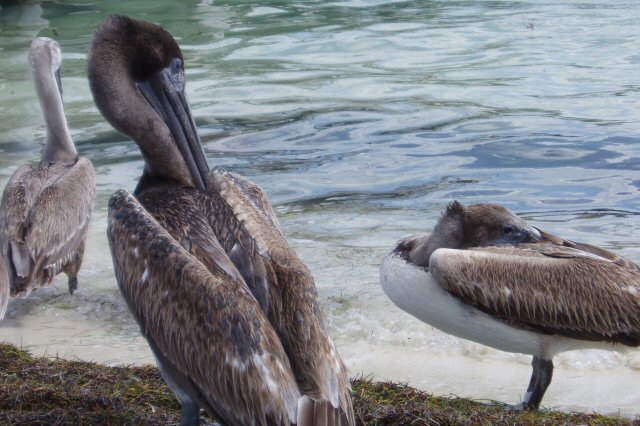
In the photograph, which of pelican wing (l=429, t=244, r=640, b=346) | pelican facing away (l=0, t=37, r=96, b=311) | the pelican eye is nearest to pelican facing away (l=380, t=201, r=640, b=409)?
pelican wing (l=429, t=244, r=640, b=346)

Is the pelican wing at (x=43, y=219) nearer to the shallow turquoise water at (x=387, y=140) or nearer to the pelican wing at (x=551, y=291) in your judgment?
the shallow turquoise water at (x=387, y=140)

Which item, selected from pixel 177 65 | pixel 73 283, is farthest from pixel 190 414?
pixel 73 283

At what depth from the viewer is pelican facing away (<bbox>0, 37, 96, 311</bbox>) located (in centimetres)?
586

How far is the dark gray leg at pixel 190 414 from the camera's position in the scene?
361 centimetres

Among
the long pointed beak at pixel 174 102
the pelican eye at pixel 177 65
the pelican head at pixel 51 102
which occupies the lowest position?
the pelican head at pixel 51 102

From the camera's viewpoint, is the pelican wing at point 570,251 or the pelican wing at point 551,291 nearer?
the pelican wing at point 551,291

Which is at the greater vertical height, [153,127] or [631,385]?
[153,127]

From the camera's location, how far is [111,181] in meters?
8.72

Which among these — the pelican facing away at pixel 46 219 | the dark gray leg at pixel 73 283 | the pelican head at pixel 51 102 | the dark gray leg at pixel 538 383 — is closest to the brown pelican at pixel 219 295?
the dark gray leg at pixel 538 383

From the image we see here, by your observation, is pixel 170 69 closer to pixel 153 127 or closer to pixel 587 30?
pixel 153 127

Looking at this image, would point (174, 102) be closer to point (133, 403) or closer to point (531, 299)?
point (133, 403)

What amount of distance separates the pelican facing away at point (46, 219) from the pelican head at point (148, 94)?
1507 millimetres

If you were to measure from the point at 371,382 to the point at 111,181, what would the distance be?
465 cm

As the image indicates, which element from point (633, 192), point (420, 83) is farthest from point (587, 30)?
point (633, 192)
